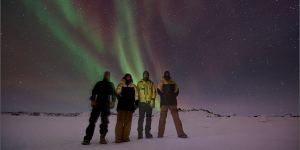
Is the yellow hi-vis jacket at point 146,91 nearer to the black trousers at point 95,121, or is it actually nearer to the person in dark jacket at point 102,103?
the person in dark jacket at point 102,103

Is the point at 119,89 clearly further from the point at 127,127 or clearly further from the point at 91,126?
the point at 91,126

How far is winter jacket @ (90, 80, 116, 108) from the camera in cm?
1021

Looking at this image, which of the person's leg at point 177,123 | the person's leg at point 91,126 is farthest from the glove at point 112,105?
the person's leg at point 177,123

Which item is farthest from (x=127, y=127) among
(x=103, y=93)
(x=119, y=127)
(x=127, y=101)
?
(x=103, y=93)

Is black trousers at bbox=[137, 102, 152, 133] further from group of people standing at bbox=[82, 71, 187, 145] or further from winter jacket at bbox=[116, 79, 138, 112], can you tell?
winter jacket at bbox=[116, 79, 138, 112]

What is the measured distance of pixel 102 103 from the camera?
10227 millimetres

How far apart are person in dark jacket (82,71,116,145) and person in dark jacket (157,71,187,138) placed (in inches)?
91.1

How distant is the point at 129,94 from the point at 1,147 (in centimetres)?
440

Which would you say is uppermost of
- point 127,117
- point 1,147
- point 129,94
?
point 129,94

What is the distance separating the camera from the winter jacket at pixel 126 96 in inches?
421

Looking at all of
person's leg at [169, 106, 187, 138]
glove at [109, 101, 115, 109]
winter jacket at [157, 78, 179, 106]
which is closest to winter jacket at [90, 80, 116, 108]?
glove at [109, 101, 115, 109]

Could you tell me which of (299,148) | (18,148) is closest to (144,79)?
(18,148)

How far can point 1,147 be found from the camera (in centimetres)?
971

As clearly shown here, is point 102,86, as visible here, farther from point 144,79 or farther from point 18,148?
point 18,148
